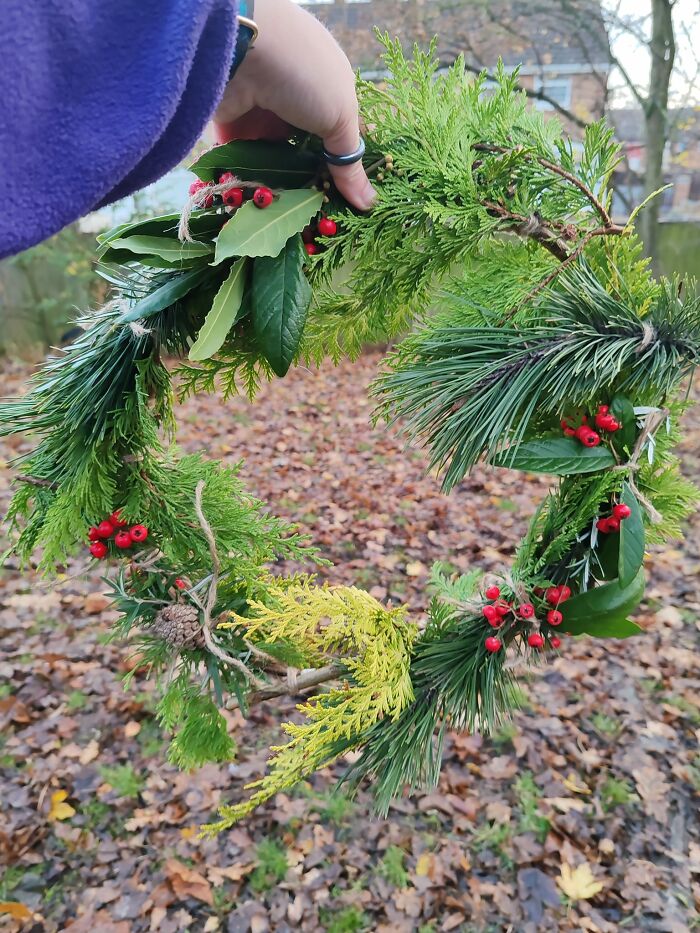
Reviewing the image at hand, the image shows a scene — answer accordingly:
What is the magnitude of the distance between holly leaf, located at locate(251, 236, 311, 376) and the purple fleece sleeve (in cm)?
23

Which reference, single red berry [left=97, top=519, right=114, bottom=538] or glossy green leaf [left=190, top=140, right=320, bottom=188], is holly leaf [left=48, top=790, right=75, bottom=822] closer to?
single red berry [left=97, top=519, right=114, bottom=538]

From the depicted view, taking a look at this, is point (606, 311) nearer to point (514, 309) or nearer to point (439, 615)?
point (514, 309)

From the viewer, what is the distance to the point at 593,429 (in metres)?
0.96

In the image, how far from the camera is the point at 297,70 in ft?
2.26

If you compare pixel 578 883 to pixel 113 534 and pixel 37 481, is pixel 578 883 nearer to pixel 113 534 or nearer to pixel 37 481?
pixel 113 534

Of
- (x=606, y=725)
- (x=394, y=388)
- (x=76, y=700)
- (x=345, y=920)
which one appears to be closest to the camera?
(x=394, y=388)

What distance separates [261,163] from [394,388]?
1.13 ft

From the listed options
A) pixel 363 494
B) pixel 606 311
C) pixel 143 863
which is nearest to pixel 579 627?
pixel 606 311

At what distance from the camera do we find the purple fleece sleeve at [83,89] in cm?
49

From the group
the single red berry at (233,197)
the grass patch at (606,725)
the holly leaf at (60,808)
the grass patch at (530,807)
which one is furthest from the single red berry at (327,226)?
the grass patch at (606,725)

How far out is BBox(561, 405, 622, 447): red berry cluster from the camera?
3.06 ft

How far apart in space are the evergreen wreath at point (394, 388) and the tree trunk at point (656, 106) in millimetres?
5207

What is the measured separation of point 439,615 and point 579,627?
0.24 meters

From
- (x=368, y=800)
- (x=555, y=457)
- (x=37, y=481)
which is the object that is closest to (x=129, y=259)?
(x=37, y=481)
